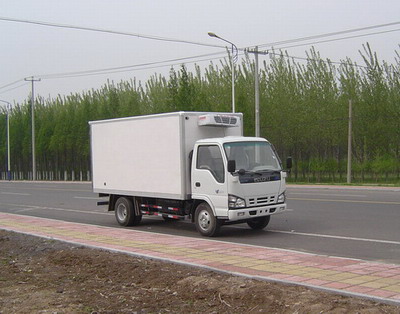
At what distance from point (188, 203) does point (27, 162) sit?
6470 centimetres

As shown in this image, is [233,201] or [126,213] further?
[126,213]

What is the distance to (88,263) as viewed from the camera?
30.9 ft

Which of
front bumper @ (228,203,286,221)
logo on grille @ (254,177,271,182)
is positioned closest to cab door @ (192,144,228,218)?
front bumper @ (228,203,286,221)

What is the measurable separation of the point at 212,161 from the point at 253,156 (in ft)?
3.19

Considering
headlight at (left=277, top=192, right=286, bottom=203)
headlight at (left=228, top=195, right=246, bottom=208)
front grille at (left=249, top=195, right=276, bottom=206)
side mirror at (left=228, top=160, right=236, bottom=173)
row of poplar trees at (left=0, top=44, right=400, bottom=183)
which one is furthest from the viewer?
row of poplar trees at (left=0, top=44, right=400, bottom=183)

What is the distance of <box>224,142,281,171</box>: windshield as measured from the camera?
12336 millimetres

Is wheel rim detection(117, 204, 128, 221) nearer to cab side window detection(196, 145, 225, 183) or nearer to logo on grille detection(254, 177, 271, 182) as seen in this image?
cab side window detection(196, 145, 225, 183)

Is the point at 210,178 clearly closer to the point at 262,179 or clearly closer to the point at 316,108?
the point at 262,179

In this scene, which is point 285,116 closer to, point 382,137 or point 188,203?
point 382,137

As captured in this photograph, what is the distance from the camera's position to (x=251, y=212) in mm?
12109

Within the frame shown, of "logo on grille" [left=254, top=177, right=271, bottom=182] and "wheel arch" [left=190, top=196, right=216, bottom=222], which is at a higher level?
"logo on grille" [left=254, top=177, right=271, bottom=182]

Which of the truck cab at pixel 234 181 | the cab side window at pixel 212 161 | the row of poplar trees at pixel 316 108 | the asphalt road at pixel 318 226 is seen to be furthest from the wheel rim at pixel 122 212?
the row of poplar trees at pixel 316 108

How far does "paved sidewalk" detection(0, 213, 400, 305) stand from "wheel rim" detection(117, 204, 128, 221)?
1426mm

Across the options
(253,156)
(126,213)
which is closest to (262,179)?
(253,156)
